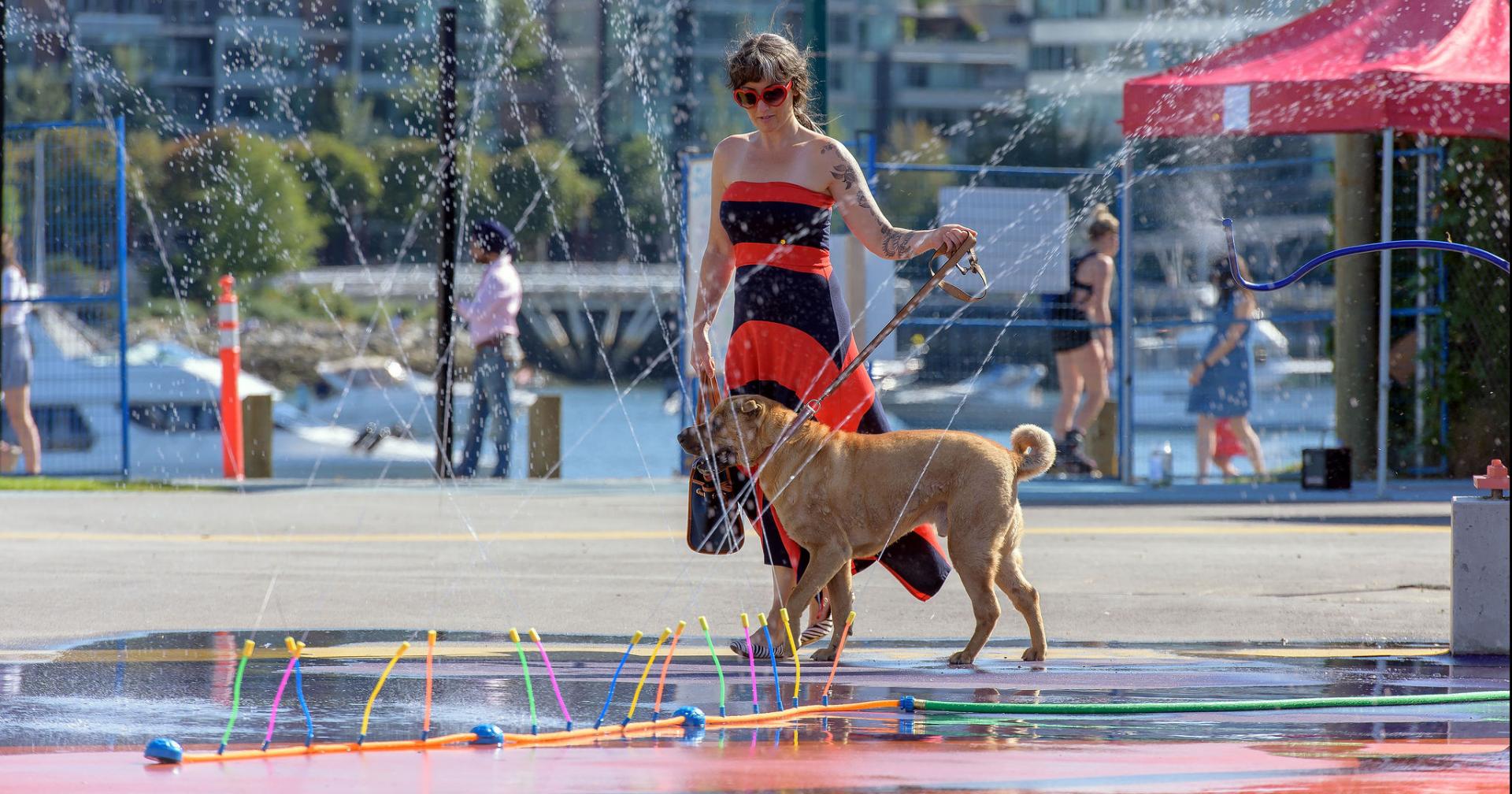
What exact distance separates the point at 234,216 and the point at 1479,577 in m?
84.0

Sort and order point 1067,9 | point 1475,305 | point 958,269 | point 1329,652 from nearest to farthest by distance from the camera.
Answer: point 958,269
point 1329,652
point 1475,305
point 1067,9

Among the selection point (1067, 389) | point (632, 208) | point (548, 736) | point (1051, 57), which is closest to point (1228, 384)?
point (1067, 389)

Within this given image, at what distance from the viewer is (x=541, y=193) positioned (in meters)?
83.2

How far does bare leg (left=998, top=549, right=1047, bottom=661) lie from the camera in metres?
6.00

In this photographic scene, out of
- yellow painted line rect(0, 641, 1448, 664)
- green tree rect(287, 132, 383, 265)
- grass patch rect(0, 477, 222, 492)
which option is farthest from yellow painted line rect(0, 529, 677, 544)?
green tree rect(287, 132, 383, 265)

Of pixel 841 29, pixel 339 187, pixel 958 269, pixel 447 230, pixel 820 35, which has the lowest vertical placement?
pixel 958 269

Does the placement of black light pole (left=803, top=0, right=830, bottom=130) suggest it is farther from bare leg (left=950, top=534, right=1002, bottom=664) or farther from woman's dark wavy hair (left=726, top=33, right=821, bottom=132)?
bare leg (left=950, top=534, right=1002, bottom=664)

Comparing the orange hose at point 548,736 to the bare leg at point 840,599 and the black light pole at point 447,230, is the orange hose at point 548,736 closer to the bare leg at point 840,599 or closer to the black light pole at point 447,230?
the bare leg at point 840,599

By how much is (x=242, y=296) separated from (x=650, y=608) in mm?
76328

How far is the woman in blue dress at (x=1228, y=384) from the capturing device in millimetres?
14602

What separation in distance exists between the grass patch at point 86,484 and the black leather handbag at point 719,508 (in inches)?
298

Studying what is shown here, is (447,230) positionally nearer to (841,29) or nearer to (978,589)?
(978,589)

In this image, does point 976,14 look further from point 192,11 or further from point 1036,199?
point 1036,199

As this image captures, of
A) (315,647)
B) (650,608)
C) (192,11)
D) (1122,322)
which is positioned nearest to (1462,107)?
(1122,322)
